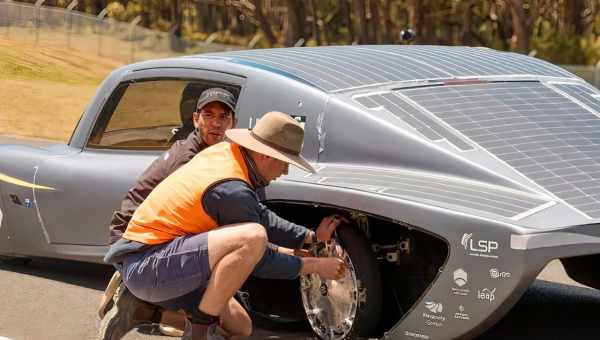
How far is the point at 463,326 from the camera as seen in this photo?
17.1 ft

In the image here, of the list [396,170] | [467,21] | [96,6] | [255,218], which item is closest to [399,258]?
[396,170]

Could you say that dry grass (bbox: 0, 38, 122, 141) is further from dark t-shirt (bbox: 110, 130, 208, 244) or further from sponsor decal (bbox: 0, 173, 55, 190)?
dark t-shirt (bbox: 110, 130, 208, 244)

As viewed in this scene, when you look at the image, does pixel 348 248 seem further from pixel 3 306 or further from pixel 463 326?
pixel 3 306

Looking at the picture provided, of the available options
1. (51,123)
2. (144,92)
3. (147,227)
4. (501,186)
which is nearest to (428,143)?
(501,186)

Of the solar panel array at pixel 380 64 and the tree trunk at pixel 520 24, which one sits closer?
the solar panel array at pixel 380 64

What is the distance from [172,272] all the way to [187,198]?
315mm

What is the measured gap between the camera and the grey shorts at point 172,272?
499 cm

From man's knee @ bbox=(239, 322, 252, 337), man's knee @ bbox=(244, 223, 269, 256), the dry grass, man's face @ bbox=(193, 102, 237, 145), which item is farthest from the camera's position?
the dry grass

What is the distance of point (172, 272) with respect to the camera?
5.04 meters

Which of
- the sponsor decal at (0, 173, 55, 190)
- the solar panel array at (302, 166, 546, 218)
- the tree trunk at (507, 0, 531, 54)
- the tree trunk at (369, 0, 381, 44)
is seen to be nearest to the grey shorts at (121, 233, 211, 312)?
the solar panel array at (302, 166, 546, 218)

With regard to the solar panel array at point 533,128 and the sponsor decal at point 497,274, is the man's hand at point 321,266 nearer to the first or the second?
the sponsor decal at point 497,274

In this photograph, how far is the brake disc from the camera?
18.6ft

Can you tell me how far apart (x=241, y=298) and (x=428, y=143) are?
123cm

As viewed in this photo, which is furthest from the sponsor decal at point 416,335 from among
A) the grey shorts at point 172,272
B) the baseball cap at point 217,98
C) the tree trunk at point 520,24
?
the tree trunk at point 520,24
